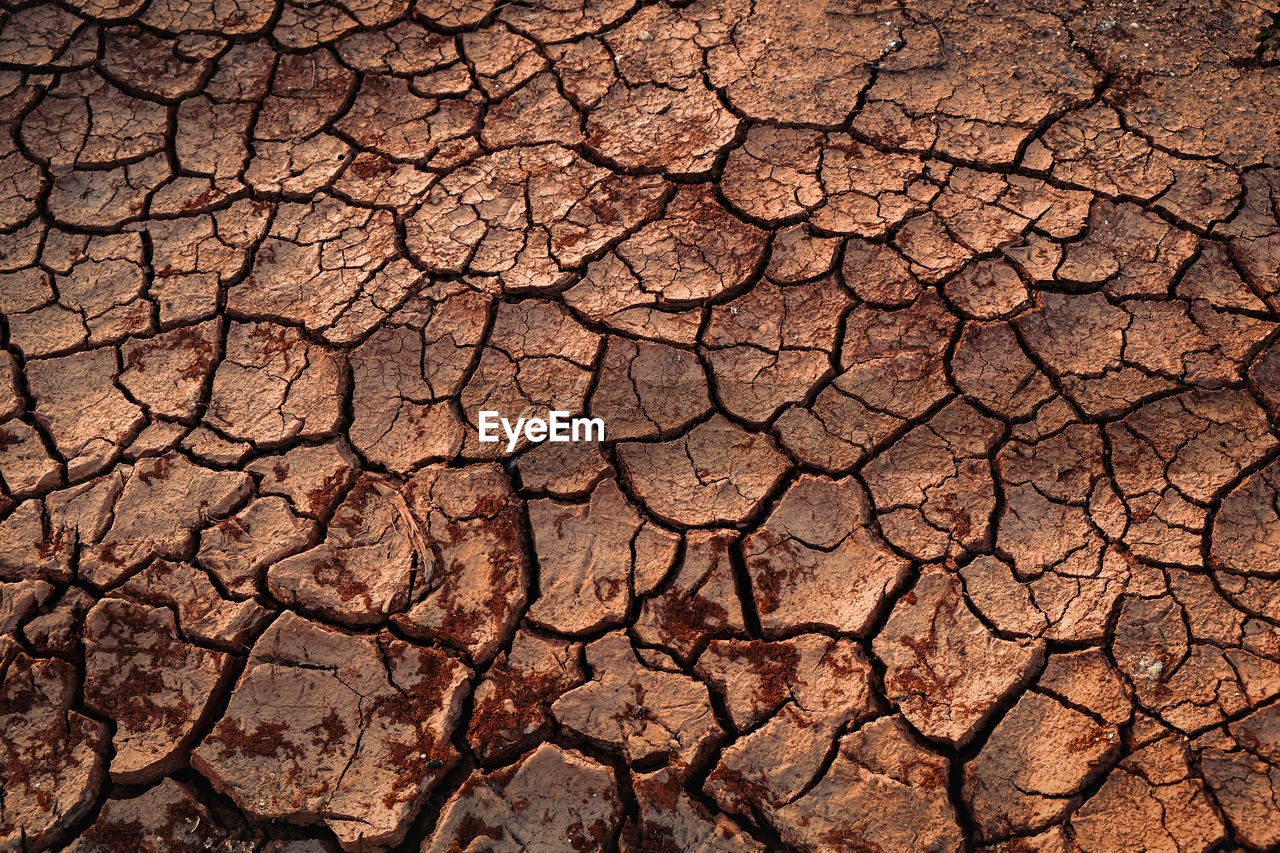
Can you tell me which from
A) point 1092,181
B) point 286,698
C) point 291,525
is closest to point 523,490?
point 291,525

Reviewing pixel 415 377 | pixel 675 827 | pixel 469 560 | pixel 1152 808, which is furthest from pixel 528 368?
pixel 1152 808

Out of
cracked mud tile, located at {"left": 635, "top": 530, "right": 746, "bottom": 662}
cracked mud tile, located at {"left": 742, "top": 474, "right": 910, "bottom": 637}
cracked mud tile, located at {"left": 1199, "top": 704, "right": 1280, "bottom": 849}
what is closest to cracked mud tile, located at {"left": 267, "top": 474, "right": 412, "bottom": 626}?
cracked mud tile, located at {"left": 635, "top": 530, "right": 746, "bottom": 662}

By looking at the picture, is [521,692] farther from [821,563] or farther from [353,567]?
[821,563]

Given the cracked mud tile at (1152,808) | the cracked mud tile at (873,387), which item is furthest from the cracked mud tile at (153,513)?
the cracked mud tile at (1152,808)

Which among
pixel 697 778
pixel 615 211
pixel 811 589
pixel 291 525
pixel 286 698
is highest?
pixel 615 211

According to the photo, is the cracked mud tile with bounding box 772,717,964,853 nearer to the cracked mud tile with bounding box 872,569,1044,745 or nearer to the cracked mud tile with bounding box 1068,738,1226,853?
the cracked mud tile with bounding box 872,569,1044,745

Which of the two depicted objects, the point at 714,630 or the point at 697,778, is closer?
the point at 697,778

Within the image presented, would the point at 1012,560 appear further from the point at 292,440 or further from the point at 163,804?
the point at 163,804
